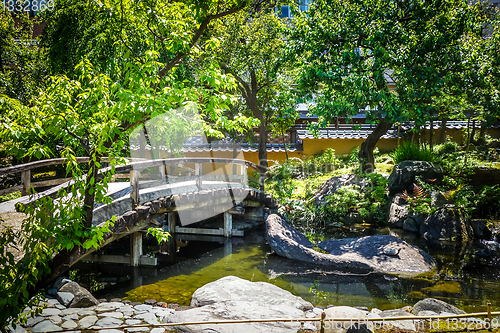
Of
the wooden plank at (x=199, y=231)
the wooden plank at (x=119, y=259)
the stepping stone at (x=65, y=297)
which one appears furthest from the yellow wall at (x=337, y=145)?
the stepping stone at (x=65, y=297)

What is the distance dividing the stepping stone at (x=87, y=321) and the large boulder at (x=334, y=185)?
34.1 ft

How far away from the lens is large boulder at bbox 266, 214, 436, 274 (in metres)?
8.91

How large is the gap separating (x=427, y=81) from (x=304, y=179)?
709 centimetres

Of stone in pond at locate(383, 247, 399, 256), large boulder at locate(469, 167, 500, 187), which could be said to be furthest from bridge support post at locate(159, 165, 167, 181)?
large boulder at locate(469, 167, 500, 187)

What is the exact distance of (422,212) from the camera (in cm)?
1234

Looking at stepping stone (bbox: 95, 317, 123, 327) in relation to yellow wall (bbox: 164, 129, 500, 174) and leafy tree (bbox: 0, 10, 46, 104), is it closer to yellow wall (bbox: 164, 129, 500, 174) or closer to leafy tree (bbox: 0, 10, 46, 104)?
leafy tree (bbox: 0, 10, 46, 104)

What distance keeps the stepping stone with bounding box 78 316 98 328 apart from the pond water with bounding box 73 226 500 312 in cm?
178

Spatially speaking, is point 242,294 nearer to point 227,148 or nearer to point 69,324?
point 69,324

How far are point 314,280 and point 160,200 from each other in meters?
4.61

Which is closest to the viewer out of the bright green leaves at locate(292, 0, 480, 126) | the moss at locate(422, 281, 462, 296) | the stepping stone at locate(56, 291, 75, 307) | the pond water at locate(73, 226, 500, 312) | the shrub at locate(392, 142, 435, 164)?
the stepping stone at locate(56, 291, 75, 307)

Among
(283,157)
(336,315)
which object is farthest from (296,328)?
(283,157)

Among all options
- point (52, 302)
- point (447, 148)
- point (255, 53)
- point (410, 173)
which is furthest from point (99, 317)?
point (447, 148)

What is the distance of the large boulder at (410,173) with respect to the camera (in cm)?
1369

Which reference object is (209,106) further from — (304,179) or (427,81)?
(304,179)
